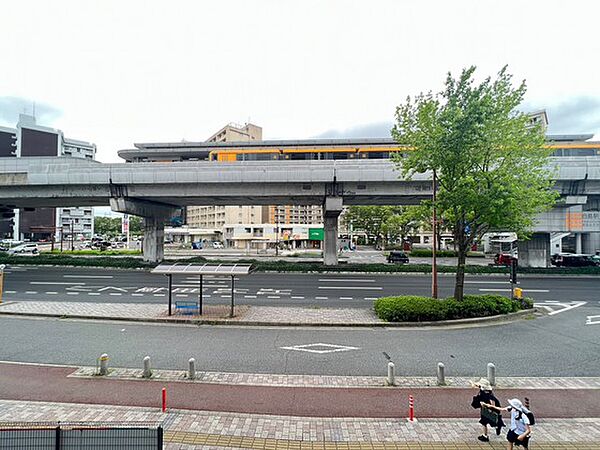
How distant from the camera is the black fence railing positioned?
14.1 ft

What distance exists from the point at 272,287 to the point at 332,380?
13721 mm

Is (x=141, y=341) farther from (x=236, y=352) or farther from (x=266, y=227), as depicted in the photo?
(x=266, y=227)

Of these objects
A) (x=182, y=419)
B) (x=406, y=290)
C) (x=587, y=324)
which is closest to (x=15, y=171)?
(x=182, y=419)

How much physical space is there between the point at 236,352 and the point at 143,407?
3.50 m

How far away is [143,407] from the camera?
21.7 feet

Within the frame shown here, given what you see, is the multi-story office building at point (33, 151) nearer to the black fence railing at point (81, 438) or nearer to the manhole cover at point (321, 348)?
the manhole cover at point (321, 348)

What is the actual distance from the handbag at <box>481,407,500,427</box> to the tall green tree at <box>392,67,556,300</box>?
8.82 m

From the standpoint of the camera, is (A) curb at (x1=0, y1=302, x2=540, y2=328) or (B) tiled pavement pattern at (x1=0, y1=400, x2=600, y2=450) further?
(A) curb at (x1=0, y1=302, x2=540, y2=328)

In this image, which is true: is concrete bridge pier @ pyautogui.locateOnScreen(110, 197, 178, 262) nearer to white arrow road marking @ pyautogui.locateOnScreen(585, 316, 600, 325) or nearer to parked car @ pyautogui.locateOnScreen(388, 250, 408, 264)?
parked car @ pyautogui.locateOnScreen(388, 250, 408, 264)

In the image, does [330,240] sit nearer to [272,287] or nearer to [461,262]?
[272,287]

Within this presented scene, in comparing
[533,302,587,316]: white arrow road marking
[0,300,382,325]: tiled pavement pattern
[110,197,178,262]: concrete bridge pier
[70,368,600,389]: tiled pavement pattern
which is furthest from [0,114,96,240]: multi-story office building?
[533,302,587,316]: white arrow road marking

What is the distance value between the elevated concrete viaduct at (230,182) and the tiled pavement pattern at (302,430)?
2216cm

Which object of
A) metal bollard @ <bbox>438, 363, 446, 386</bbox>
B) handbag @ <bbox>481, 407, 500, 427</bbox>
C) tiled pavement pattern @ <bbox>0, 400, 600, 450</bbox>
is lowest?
tiled pavement pattern @ <bbox>0, 400, 600, 450</bbox>

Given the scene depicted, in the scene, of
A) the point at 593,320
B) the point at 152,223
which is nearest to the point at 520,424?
the point at 593,320
